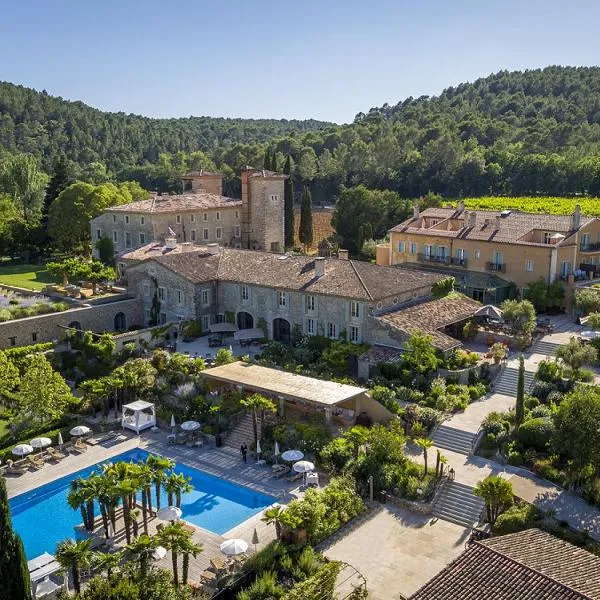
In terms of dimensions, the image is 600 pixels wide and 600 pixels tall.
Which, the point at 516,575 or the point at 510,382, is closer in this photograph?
the point at 516,575

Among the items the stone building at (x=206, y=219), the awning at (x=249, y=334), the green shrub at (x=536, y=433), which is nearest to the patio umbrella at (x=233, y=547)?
the green shrub at (x=536, y=433)

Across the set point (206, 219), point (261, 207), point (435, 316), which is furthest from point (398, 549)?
point (261, 207)

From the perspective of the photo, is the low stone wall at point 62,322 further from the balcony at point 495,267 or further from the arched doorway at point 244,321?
the balcony at point 495,267

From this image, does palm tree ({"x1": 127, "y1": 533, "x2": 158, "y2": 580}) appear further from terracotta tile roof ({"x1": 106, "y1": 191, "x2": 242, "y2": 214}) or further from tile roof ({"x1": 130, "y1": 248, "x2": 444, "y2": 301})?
terracotta tile roof ({"x1": 106, "y1": 191, "x2": 242, "y2": 214})

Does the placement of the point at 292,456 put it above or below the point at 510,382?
below

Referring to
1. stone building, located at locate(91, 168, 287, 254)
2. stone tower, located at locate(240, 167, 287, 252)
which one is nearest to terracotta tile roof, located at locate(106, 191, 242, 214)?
stone building, located at locate(91, 168, 287, 254)

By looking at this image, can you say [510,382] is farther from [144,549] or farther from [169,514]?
[144,549]

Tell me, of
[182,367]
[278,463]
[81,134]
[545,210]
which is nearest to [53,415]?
[182,367]
